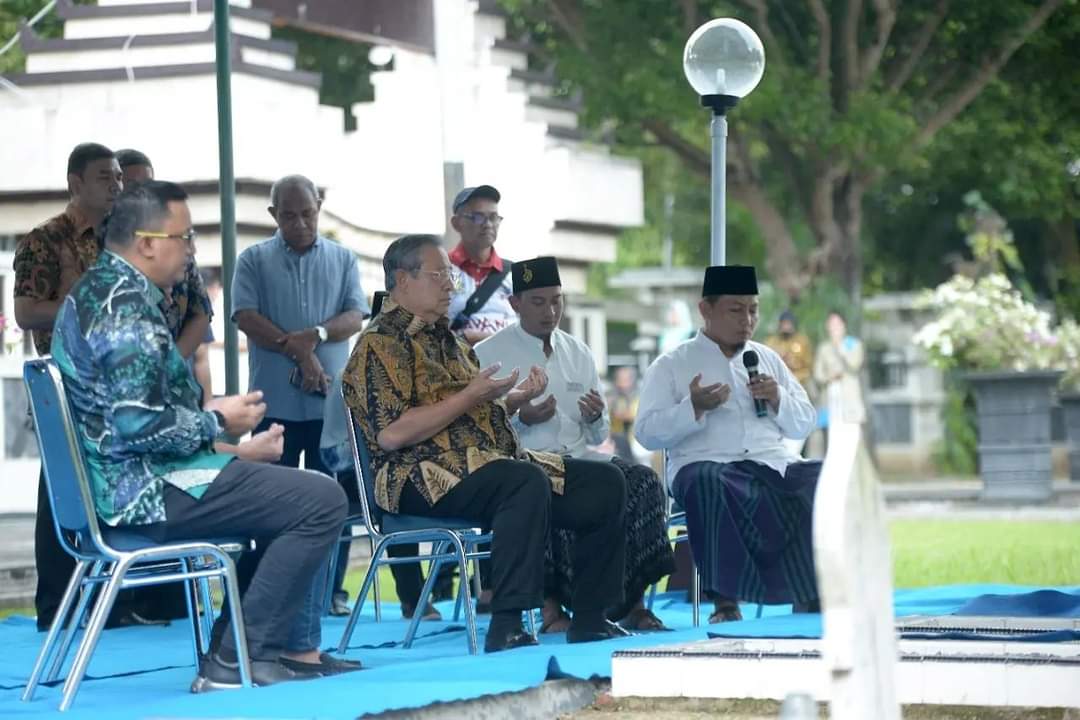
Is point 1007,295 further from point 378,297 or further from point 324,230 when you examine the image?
point 378,297

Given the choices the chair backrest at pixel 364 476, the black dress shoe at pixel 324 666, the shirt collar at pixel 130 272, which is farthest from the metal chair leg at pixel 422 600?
the shirt collar at pixel 130 272

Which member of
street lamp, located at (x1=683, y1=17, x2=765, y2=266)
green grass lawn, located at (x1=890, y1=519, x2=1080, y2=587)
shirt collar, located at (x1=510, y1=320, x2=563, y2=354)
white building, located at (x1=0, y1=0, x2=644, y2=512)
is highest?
white building, located at (x1=0, y1=0, x2=644, y2=512)

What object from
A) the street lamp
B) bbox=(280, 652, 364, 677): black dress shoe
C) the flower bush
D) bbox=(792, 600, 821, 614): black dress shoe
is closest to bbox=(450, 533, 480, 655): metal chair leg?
bbox=(280, 652, 364, 677): black dress shoe

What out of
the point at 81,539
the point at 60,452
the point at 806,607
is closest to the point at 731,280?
the point at 806,607

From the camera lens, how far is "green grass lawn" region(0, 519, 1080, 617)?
10.2m

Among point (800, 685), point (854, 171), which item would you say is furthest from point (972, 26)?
point (800, 685)

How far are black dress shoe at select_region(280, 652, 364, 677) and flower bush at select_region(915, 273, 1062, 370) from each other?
13462mm

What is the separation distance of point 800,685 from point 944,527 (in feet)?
32.9

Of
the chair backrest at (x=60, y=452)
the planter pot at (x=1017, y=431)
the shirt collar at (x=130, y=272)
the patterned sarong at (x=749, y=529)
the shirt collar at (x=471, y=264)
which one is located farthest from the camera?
the planter pot at (x=1017, y=431)

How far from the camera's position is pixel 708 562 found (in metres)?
7.42

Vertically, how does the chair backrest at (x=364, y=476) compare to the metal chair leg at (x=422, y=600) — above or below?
above

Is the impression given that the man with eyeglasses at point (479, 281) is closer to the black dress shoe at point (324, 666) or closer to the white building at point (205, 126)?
the black dress shoe at point (324, 666)

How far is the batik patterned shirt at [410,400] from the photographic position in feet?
20.6

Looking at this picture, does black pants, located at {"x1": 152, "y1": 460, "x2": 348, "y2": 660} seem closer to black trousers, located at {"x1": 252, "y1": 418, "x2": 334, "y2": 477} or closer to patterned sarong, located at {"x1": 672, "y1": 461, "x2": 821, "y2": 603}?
patterned sarong, located at {"x1": 672, "y1": 461, "x2": 821, "y2": 603}
